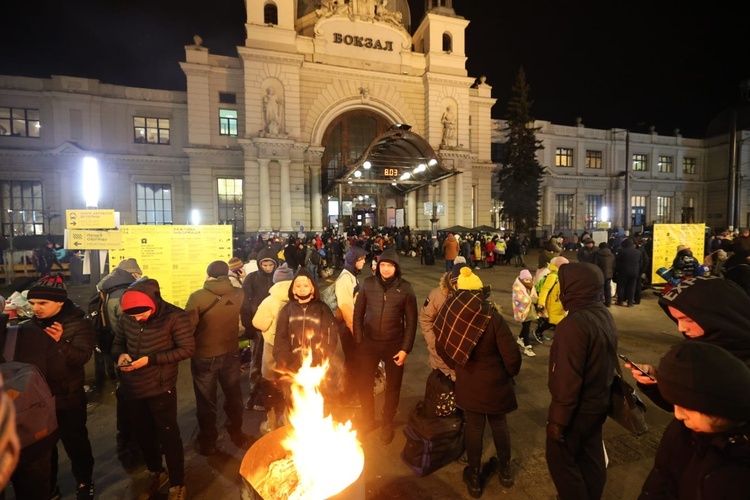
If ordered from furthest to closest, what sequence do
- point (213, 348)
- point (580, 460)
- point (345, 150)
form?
point (345, 150)
point (213, 348)
point (580, 460)

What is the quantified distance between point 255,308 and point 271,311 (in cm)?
141

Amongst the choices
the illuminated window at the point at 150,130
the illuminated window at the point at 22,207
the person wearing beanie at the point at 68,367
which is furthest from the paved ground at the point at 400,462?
the illuminated window at the point at 22,207

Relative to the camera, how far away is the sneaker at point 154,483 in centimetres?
332

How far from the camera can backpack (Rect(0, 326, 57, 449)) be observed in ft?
7.55

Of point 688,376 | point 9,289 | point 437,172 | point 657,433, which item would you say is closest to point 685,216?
point 437,172

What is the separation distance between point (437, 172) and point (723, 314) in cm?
2204

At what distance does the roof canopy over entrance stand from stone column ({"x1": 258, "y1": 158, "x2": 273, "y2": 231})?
14.4 feet

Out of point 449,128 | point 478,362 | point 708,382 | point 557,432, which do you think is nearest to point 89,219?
point 478,362

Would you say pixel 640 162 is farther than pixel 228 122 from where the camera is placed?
Yes

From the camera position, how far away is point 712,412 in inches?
54.4

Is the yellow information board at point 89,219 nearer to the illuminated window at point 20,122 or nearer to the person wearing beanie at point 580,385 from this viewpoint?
the person wearing beanie at point 580,385

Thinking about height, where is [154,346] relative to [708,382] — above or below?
below

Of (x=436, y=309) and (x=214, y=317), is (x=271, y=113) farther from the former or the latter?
(x=436, y=309)

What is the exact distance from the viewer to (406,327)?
13.7ft
